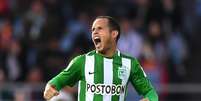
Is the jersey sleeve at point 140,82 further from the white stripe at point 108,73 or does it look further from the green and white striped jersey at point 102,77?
the white stripe at point 108,73

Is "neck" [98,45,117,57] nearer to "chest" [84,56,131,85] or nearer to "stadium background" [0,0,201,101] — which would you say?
"chest" [84,56,131,85]

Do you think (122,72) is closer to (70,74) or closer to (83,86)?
(83,86)

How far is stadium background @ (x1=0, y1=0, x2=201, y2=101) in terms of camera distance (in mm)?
15055

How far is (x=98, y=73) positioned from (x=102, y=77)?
6 centimetres

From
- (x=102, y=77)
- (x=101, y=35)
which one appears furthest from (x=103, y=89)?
(x=101, y=35)

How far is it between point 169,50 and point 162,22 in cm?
63

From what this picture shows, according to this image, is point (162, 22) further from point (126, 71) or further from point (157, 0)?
point (126, 71)

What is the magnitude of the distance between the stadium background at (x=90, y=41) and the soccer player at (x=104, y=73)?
5735 mm

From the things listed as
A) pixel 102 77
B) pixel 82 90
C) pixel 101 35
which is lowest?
pixel 82 90

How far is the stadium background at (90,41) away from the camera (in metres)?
15.1

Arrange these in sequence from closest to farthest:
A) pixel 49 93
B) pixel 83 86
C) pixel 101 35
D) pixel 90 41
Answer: pixel 49 93, pixel 101 35, pixel 83 86, pixel 90 41

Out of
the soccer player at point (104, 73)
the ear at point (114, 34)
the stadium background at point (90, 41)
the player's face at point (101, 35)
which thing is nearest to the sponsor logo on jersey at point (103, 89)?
the soccer player at point (104, 73)

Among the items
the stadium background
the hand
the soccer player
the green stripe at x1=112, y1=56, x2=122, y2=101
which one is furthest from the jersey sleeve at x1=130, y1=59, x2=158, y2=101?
the stadium background

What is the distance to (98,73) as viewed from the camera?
851 centimetres
